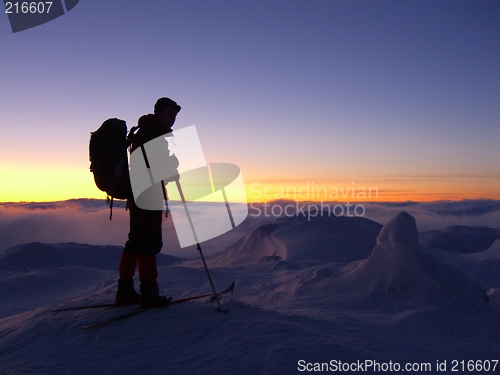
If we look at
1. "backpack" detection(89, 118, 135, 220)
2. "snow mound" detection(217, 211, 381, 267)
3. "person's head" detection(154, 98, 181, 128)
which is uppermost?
"person's head" detection(154, 98, 181, 128)

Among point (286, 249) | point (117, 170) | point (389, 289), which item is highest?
point (117, 170)

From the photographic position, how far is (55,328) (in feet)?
11.3

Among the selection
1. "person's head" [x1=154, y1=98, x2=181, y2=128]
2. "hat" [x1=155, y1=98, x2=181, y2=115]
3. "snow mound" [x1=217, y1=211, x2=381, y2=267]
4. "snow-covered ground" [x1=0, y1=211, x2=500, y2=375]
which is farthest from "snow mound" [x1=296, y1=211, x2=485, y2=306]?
"snow mound" [x1=217, y1=211, x2=381, y2=267]

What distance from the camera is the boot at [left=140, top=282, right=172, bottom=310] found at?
3.77 metres

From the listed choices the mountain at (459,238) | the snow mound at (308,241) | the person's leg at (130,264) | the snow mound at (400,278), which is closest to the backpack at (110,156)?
the person's leg at (130,264)

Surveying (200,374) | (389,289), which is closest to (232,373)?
(200,374)

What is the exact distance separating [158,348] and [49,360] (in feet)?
2.84

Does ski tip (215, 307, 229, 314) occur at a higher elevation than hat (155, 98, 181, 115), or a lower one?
lower

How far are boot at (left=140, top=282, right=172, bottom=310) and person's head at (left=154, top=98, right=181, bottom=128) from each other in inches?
73.8

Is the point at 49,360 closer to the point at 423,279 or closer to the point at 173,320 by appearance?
the point at 173,320

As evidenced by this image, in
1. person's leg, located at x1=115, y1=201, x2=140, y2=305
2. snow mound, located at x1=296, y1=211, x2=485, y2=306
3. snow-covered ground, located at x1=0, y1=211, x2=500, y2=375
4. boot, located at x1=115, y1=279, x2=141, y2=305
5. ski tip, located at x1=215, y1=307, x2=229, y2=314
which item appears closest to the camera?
snow-covered ground, located at x1=0, y1=211, x2=500, y2=375

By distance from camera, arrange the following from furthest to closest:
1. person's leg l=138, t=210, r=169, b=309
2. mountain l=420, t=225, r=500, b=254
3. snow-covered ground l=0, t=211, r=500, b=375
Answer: mountain l=420, t=225, r=500, b=254, person's leg l=138, t=210, r=169, b=309, snow-covered ground l=0, t=211, r=500, b=375

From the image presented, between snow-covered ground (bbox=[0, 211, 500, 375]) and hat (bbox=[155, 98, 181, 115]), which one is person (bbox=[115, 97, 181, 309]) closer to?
hat (bbox=[155, 98, 181, 115])

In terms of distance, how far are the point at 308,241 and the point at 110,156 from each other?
12006 mm
